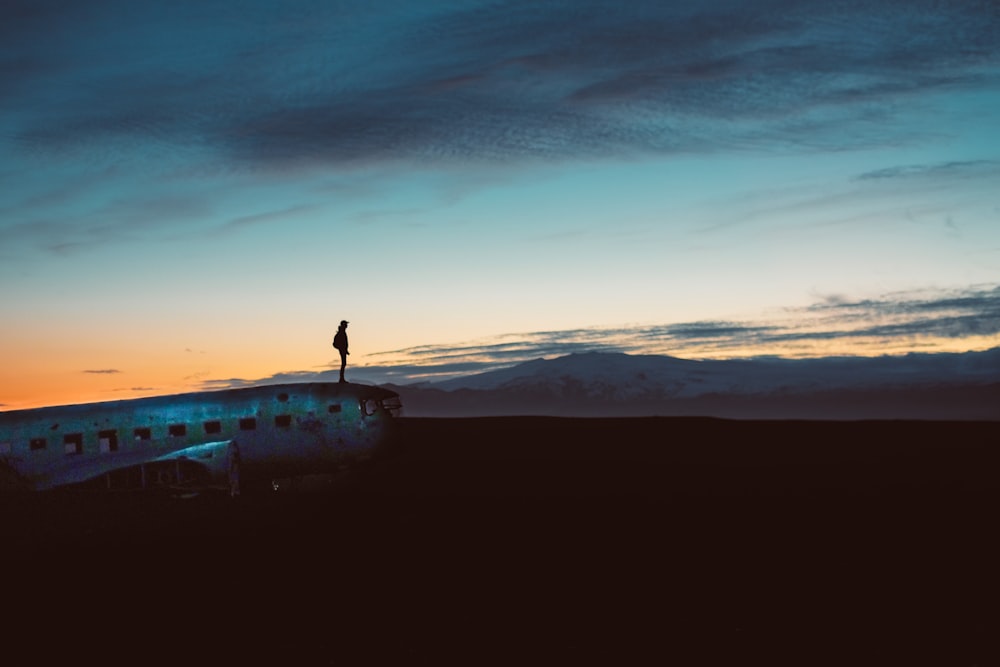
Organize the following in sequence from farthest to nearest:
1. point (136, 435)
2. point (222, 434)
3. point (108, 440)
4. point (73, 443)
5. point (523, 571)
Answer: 1. point (73, 443)
2. point (108, 440)
3. point (136, 435)
4. point (222, 434)
5. point (523, 571)

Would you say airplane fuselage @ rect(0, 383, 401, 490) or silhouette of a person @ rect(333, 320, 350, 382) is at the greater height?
silhouette of a person @ rect(333, 320, 350, 382)

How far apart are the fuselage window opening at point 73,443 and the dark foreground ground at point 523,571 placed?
9.17 ft

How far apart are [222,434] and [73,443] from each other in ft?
22.5

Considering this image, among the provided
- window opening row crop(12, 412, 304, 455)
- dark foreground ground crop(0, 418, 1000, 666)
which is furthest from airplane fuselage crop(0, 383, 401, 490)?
dark foreground ground crop(0, 418, 1000, 666)

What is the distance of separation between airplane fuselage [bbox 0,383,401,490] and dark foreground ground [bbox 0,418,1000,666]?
1.82 metres

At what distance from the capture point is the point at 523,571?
83.0 feet

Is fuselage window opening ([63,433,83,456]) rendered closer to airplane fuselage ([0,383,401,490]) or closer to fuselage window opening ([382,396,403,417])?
airplane fuselage ([0,383,401,490])

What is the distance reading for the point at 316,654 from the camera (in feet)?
57.0

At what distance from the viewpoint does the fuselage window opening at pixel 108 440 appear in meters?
41.2

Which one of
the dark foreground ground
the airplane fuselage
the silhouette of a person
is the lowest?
the dark foreground ground

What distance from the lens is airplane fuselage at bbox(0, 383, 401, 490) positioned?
130ft

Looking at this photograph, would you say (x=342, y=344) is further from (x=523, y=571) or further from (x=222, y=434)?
(x=523, y=571)

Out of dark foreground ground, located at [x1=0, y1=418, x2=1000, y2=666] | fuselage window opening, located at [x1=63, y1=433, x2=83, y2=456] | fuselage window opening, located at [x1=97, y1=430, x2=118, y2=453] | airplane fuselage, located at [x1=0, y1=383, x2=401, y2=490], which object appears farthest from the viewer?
fuselage window opening, located at [x1=63, y1=433, x2=83, y2=456]

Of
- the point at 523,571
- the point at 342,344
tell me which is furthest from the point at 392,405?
the point at 523,571
